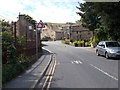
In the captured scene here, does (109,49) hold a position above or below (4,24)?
below

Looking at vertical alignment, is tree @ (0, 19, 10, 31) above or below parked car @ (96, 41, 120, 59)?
above

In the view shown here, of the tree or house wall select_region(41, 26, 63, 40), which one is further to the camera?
house wall select_region(41, 26, 63, 40)

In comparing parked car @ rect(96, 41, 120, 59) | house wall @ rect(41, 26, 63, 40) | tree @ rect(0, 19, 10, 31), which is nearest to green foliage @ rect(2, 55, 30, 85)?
tree @ rect(0, 19, 10, 31)

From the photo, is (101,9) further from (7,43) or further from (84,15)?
(84,15)

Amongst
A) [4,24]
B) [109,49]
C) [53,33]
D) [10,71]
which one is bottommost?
[10,71]

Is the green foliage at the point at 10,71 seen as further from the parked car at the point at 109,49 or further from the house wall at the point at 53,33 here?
the house wall at the point at 53,33

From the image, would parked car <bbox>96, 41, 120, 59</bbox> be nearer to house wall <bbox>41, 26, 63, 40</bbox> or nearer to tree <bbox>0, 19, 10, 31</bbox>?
tree <bbox>0, 19, 10, 31</bbox>

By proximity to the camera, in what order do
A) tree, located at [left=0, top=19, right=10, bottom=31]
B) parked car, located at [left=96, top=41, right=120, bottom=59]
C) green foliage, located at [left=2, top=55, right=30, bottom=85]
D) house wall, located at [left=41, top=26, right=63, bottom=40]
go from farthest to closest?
house wall, located at [left=41, top=26, right=63, bottom=40], parked car, located at [left=96, top=41, right=120, bottom=59], tree, located at [left=0, top=19, right=10, bottom=31], green foliage, located at [left=2, top=55, right=30, bottom=85]

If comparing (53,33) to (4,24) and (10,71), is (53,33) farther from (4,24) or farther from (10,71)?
(10,71)

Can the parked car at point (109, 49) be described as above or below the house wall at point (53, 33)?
below

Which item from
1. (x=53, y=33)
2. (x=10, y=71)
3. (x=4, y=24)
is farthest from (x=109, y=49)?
(x=53, y=33)

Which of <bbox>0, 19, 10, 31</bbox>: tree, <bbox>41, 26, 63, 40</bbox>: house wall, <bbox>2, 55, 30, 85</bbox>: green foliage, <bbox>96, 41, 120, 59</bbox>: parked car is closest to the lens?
<bbox>2, 55, 30, 85</bbox>: green foliage

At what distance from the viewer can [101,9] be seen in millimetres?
21984

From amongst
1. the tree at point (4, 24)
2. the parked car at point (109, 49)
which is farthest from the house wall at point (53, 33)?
the tree at point (4, 24)
